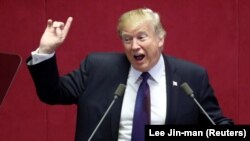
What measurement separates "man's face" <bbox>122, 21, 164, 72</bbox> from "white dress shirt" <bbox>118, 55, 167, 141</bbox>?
0.04 meters

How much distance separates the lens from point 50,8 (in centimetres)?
260

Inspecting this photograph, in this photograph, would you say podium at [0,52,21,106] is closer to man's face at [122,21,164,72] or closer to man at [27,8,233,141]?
man at [27,8,233,141]

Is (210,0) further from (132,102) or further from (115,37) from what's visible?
(132,102)

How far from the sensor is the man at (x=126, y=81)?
1.74 m


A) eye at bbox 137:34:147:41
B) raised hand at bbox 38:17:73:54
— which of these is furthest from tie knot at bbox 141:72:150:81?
raised hand at bbox 38:17:73:54

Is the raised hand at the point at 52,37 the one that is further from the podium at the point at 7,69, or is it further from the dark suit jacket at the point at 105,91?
the podium at the point at 7,69

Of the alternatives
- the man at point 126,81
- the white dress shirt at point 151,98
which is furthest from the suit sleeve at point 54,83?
the white dress shirt at point 151,98

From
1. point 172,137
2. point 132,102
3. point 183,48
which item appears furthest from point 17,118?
point 172,137

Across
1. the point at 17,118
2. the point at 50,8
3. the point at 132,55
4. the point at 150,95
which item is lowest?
the point at 17,118

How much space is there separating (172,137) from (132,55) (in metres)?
0.52

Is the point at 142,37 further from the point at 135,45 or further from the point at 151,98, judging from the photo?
the point at 151,98

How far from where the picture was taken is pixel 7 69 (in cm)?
148

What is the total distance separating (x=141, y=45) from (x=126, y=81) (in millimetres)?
146

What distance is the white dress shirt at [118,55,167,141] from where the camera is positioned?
1.75 metres
